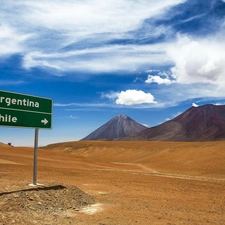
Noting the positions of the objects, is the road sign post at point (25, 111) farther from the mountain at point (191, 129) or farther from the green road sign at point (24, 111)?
the mountain at point (191, 129)

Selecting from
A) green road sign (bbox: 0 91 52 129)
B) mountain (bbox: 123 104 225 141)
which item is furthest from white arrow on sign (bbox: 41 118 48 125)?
mountain (bbox: 123 104 225 141)

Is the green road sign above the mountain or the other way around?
the other way around

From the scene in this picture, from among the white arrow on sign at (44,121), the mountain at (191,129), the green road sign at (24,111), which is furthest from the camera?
the mountain at (191,129)

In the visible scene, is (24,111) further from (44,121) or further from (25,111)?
(44,121)

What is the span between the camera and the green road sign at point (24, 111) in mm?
9633

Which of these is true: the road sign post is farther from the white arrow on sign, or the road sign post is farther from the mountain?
the mountain

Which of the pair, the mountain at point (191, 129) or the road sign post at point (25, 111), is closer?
the road sign post at point (25, 111)

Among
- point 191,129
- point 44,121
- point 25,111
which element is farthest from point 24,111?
point 191,129

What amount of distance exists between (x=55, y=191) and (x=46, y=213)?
1652 mm

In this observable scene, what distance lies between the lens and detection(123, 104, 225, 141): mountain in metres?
149

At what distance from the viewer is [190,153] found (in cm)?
4141

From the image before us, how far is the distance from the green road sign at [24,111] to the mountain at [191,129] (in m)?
135

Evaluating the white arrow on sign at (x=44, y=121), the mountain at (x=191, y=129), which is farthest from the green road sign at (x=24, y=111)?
the mountain at (x=191, y=129)

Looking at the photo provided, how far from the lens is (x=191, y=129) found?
556 feet
